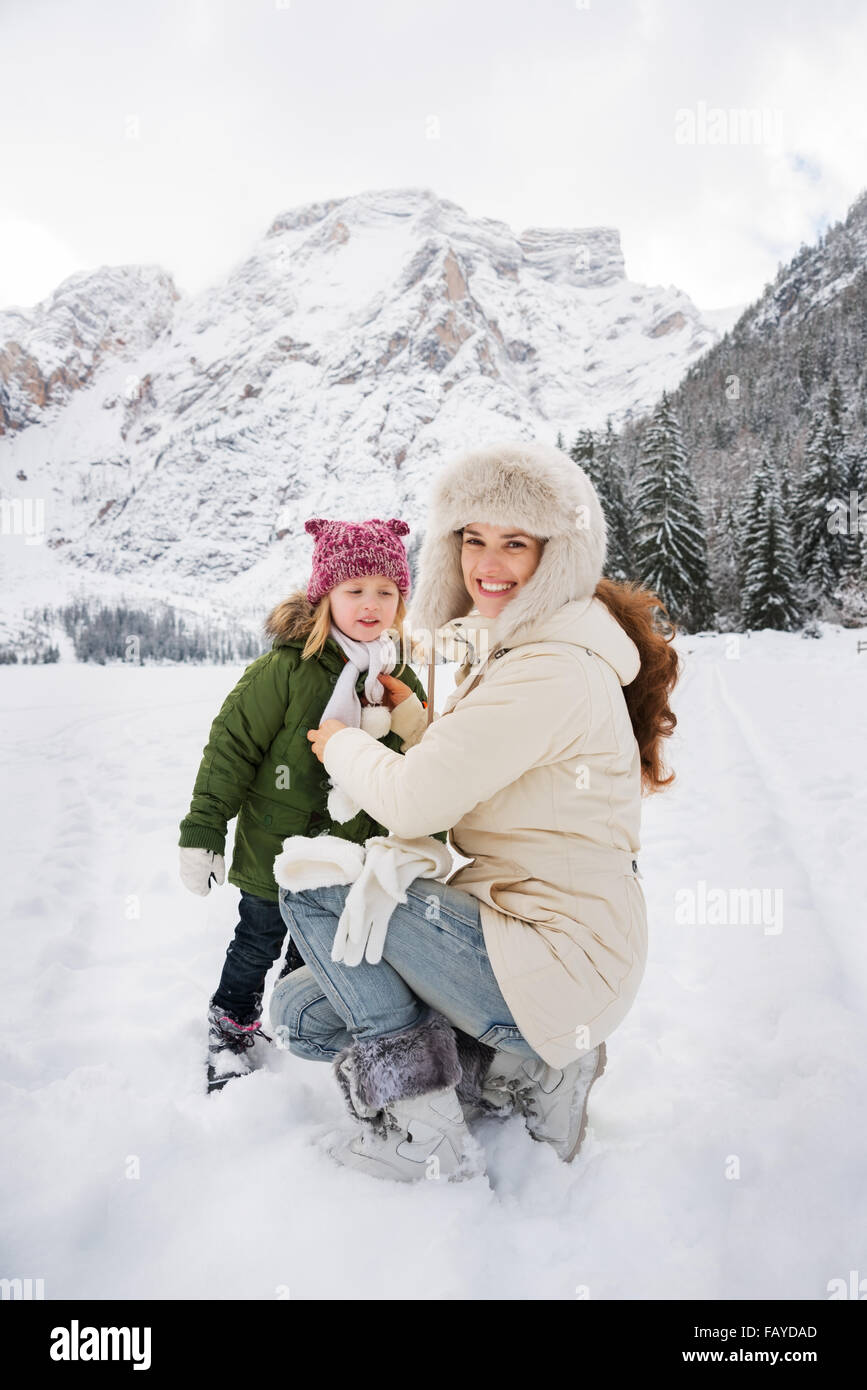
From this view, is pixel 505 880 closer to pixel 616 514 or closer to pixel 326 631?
pixel 326 631

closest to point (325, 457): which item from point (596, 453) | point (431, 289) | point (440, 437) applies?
point (440, 437)

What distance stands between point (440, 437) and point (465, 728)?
172025 millimetres

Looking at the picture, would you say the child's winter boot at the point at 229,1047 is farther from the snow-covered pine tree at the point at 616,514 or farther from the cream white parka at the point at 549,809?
the snow-covered pine tree at the point at 616,514

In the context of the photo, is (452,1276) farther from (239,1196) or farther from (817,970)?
(817,970)

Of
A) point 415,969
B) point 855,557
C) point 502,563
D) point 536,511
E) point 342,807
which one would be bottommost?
point 415,969

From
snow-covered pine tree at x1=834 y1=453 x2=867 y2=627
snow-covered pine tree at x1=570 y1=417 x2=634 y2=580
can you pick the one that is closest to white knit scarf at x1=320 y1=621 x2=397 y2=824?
snow-covered pine tree at x1=570 y1=417 x2=634 y2=580

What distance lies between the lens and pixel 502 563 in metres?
1.94

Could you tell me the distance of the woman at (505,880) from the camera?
164 cm

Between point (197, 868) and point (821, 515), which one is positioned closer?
point (197, 868)

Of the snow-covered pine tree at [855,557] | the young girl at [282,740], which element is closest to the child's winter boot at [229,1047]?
the young girl at [282,740]

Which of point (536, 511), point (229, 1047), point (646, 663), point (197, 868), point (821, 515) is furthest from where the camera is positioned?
point (821, 515)

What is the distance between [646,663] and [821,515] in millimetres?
37025

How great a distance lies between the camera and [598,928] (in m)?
1.67

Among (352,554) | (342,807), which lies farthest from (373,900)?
(352,554)
